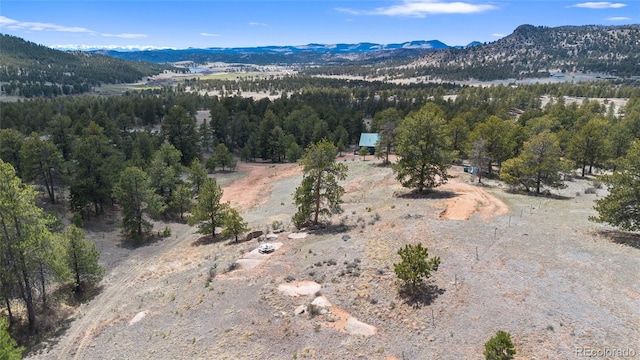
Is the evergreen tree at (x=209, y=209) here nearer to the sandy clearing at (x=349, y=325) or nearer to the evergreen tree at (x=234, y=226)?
the evergreen tree at (x=234, y=226)

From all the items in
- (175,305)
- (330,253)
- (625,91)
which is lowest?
(175,305)

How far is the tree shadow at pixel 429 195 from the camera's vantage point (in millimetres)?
43784

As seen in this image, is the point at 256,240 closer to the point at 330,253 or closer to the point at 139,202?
the point at 330,253

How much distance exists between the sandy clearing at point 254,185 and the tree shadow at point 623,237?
143 feet

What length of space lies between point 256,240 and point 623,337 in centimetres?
2963

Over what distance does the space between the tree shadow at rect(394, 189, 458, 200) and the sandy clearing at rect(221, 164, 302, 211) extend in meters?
23.8

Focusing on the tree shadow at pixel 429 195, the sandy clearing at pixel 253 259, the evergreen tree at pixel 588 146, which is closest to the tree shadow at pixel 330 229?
the sandy clearing at pixel 253 259

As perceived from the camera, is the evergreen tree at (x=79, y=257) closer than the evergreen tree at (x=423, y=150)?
Yes

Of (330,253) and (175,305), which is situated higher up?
(330,253)

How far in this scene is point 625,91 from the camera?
182250mm

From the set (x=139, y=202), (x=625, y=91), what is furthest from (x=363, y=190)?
(x=625, y=91)

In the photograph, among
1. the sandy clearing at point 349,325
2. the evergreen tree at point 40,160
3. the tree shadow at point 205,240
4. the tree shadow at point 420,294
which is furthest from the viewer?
the evergreen tree at point 40,160

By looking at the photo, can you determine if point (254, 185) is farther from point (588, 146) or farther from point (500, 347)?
point (500, 347)

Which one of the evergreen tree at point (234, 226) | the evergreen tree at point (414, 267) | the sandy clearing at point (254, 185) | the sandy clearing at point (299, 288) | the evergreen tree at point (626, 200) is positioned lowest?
the sandy clearing at point (254, 185)
